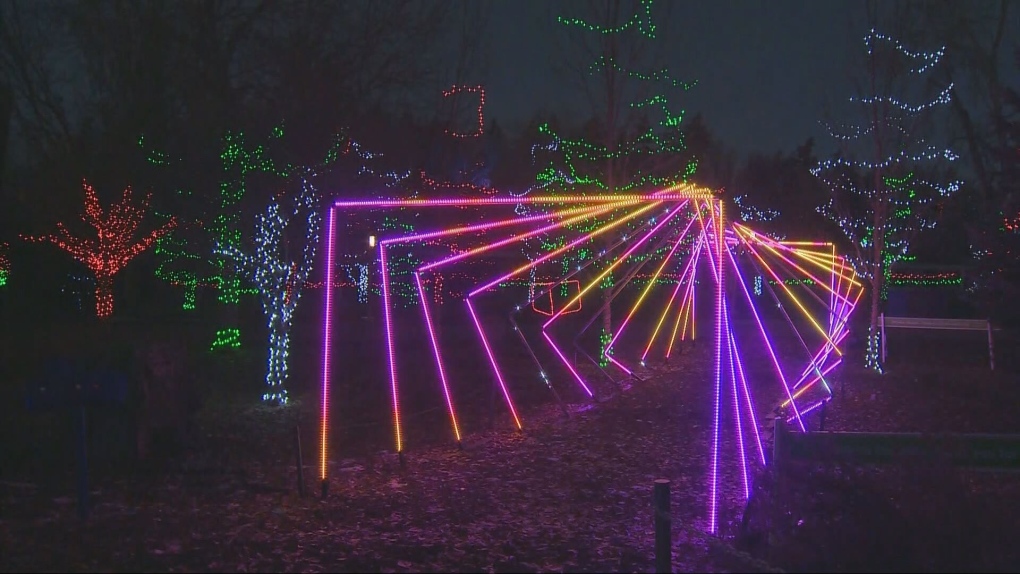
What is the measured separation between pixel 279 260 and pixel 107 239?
8.56 metres

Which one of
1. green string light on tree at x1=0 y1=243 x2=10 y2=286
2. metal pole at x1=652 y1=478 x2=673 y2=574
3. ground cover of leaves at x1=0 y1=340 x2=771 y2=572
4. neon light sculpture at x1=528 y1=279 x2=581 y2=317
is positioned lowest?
ground cover of leaves at x1=0 y1=340 x2=771 y2=572

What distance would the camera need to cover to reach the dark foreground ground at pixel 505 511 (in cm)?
580

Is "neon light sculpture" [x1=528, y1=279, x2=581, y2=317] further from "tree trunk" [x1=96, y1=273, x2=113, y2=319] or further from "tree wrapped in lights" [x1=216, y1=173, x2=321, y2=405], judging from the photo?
"tree trunk" [x1=96, y1=273, x2=113, y2=319]

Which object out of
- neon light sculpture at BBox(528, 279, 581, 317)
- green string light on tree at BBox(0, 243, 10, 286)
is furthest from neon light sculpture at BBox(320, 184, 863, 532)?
green string light on tree at BBox(0, 243, 10, 286)

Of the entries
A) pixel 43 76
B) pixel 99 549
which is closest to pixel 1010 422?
pixel 99 549

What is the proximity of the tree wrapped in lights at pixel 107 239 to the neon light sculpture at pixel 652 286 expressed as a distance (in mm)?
5579

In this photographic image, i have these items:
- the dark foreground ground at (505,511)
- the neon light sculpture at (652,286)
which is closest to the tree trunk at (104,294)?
the neon light sculpture at (652,286)

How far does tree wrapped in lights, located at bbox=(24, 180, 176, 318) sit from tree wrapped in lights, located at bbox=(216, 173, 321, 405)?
4525 millimetres

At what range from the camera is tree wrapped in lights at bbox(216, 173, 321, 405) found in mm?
13391

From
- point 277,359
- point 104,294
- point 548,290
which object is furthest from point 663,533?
point 104,294

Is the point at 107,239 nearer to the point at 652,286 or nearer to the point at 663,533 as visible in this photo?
the point at 652,286

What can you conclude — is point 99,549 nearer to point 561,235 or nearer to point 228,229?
point 228,229

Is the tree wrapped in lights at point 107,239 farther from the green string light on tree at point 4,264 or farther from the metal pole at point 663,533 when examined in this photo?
the metal pole at point 663,533

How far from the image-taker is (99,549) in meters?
6.18
